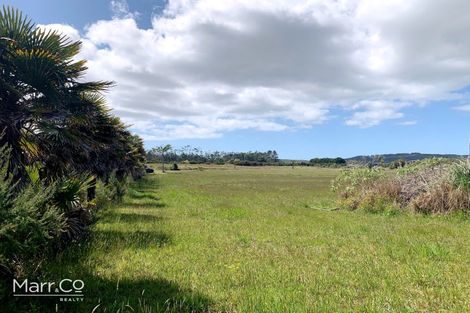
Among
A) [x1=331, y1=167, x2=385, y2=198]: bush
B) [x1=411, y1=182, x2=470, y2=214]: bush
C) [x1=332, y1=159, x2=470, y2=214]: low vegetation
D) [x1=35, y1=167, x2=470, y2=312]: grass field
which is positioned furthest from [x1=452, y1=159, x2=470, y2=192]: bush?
[x1=331, y1=167, x2=385, y2=198]: bush

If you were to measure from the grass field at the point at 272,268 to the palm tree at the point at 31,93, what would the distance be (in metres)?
2.48

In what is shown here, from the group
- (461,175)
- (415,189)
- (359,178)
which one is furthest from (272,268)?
(359,178)

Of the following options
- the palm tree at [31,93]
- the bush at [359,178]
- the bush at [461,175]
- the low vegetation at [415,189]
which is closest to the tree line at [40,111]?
the palm tree at [31,93]

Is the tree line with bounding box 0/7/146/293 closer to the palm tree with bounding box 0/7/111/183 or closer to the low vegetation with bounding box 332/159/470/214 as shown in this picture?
the palm tree with bounding box 0/7/111/183

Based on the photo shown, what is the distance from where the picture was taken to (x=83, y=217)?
9.92 meters

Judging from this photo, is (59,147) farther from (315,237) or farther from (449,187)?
(449,187)

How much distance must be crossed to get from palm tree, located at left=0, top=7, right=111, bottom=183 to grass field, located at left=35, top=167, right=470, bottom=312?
248cm

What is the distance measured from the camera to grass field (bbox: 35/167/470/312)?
5.97m

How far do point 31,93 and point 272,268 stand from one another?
6.43m

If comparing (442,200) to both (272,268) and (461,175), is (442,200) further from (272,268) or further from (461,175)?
(272,268)

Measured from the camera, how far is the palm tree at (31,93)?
8227 mm

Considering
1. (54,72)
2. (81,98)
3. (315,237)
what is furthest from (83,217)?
(315,237)

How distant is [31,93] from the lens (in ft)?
28.7

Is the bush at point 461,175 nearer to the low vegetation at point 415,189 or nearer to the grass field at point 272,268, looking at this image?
the low vegetation at point 415,189
